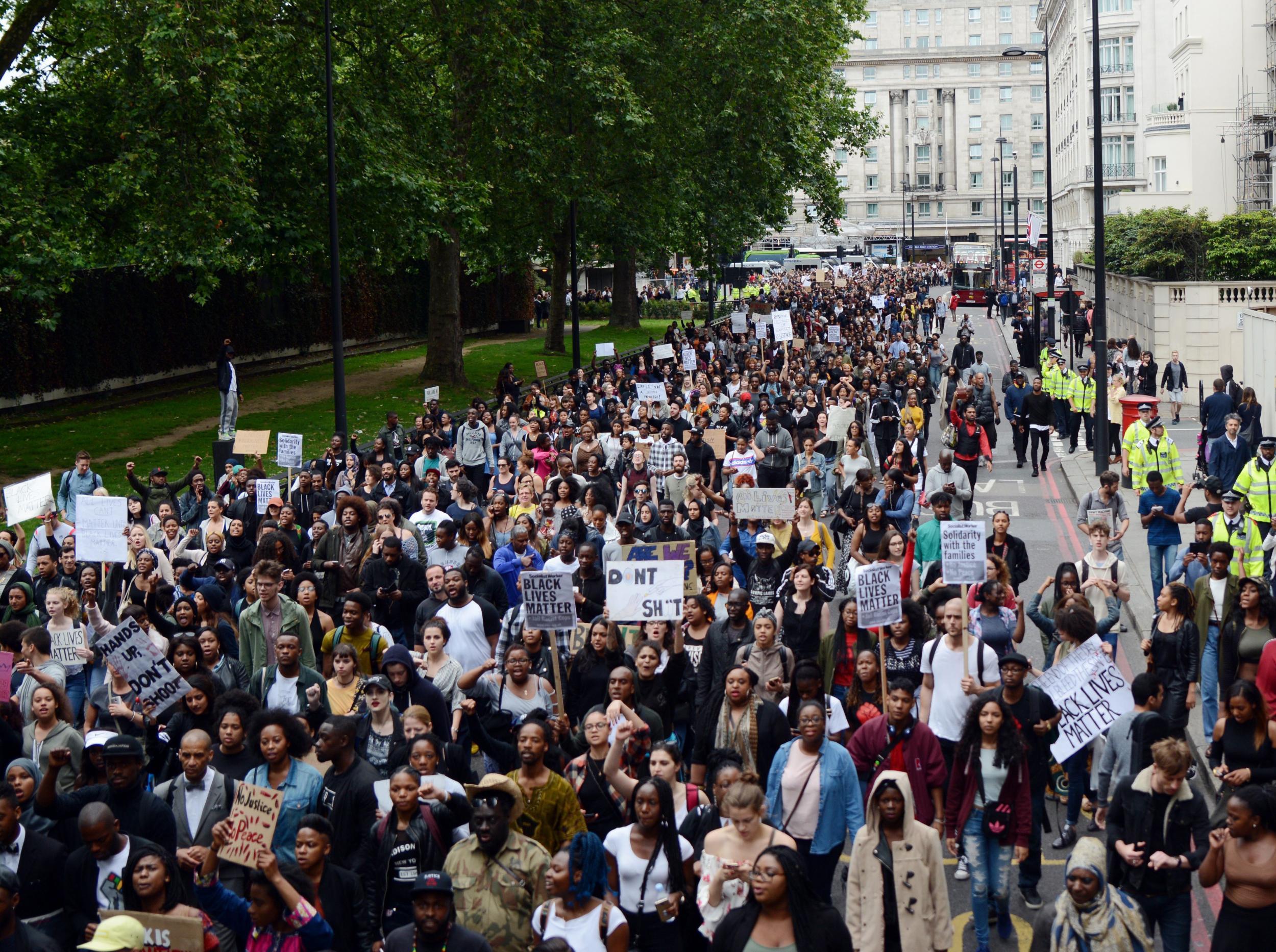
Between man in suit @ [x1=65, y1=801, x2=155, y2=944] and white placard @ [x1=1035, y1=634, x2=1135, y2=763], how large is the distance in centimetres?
496

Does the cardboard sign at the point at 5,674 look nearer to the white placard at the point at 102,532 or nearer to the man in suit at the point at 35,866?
the man in suit at the point at 35,866

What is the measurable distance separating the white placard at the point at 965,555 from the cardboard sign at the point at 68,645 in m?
5.85

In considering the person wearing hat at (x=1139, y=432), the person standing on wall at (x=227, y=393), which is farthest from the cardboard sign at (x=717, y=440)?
the person standing on wall at (x=227, y=393)

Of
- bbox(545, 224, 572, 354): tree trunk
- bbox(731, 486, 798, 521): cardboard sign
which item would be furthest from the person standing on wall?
bbox(545, 224, 572, 354): tree trunk

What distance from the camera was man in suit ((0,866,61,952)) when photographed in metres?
6.39

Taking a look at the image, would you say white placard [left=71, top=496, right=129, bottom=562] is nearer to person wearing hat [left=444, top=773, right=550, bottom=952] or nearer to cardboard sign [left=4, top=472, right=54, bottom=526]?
cardboard sign [left=4, top=472, right=54, bottom=526]

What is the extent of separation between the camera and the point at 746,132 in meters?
43.4

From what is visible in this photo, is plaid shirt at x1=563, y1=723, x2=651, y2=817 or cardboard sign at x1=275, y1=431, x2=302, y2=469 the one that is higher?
cardboard sign at x1=275, y1=431, x2=302, y2=469

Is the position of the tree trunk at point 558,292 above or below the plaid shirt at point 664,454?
above

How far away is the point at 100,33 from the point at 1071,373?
706 inches

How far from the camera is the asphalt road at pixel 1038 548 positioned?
8.60 m

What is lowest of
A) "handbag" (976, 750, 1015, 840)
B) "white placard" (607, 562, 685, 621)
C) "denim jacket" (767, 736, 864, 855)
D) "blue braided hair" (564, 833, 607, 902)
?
"handbag" (976, 750, 1015, 840)

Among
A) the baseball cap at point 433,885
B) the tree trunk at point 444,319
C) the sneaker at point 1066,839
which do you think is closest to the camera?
the baseball cap at point 433,885

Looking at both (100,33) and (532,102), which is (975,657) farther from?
(532,102)
